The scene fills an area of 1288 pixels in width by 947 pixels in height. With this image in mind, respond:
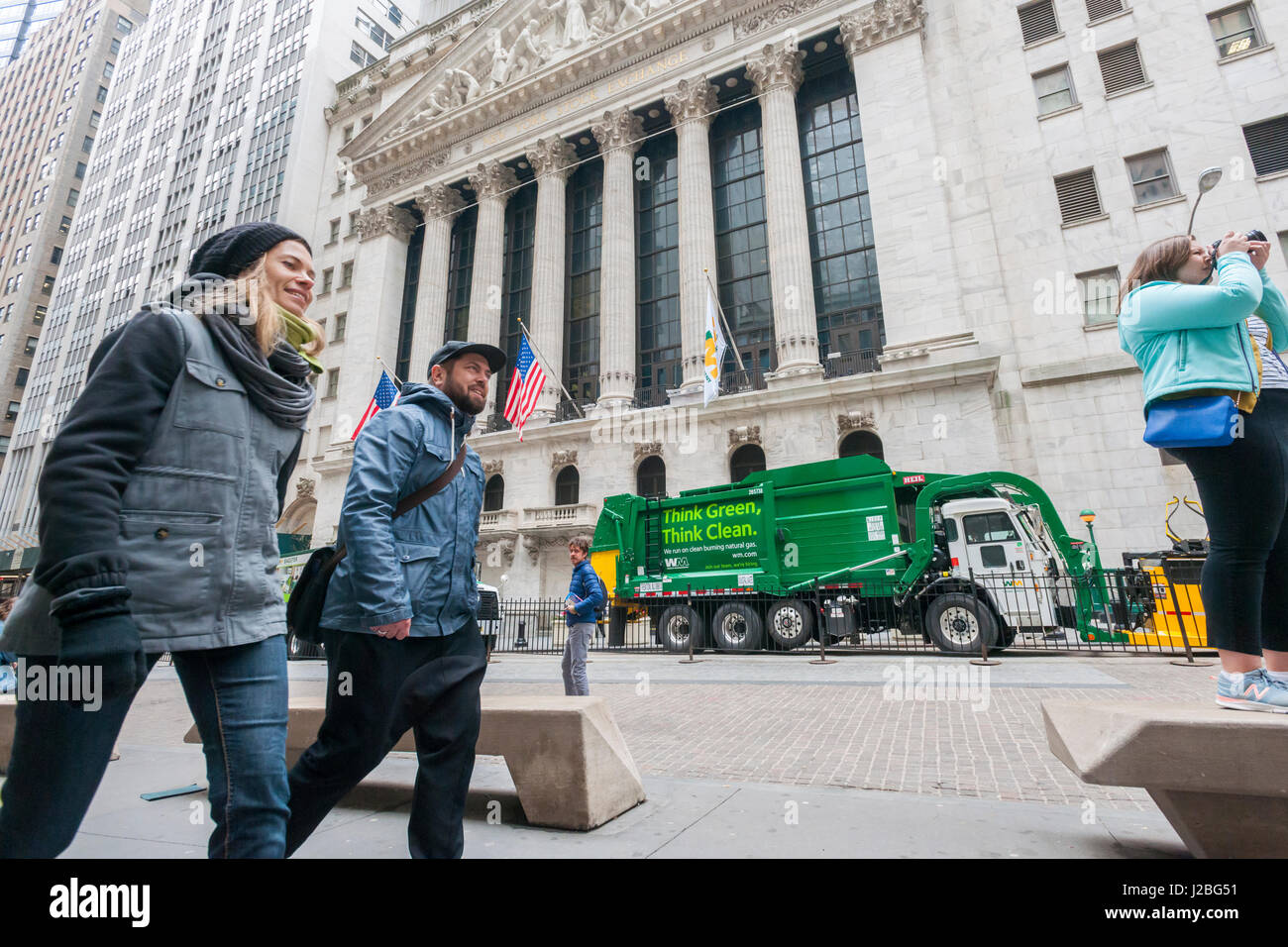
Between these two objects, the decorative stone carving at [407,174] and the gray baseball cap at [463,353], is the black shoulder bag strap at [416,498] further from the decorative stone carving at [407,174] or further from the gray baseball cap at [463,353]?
the decorative stone carving at [407,174]

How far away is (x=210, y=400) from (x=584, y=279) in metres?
30.1

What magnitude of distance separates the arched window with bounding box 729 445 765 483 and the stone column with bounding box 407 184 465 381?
16353 mm

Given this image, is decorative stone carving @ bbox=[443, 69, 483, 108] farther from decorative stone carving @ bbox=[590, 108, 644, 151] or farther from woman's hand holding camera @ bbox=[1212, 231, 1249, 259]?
woman's hand holding camera @ bbox=[1212, 231, 1249, 259]

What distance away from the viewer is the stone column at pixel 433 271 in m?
30.9

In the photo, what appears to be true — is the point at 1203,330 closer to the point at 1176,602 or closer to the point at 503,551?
the point at 1176,602

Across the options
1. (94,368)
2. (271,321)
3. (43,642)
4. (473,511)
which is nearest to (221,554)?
(43,642)

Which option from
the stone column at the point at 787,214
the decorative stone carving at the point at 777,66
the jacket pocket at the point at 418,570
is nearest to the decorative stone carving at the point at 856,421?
the stone column at the point at 787,214

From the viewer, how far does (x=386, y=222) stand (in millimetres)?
34031

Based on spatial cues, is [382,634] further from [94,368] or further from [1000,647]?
[1000,647]

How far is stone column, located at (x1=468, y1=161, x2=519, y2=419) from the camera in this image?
29484 millimetres

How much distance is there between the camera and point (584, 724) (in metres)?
2.99

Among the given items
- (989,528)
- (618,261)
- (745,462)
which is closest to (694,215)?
(618,261)

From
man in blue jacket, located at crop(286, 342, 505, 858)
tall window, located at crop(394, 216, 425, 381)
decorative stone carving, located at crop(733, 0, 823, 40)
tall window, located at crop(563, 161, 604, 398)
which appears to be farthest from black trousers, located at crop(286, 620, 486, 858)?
tall window, located at crop(394, 216, 425, 381)

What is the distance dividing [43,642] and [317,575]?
93 centimetres
